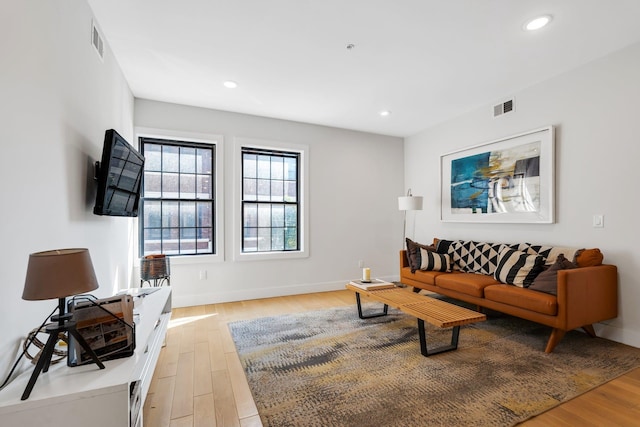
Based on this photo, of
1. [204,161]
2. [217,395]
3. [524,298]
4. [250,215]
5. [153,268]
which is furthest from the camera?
[250,215]

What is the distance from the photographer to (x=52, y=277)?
113 cm

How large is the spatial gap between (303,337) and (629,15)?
3685 mm

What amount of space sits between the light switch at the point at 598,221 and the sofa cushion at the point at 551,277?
52 centimetres

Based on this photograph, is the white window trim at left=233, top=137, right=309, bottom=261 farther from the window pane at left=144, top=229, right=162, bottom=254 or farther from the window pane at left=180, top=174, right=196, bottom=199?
the window pane at left=144, top=229, right=162, bottom=254

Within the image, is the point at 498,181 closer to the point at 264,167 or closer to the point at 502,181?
the point at 502,181

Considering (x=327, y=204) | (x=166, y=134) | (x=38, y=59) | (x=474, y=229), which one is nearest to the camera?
(x=38, y=59)

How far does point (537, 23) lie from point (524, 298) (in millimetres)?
2265

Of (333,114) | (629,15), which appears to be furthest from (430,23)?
(333,114)

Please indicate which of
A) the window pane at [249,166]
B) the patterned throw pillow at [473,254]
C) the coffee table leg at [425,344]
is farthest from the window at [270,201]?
the coffee table leg at [425,344]

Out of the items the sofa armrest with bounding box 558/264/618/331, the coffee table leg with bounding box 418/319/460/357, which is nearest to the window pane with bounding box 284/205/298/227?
the coffee table leg with bounding box 418/319/460/357

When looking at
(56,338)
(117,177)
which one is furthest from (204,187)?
(56,338)

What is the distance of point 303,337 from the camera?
114 inches

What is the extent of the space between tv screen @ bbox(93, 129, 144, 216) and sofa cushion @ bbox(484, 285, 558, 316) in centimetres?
345

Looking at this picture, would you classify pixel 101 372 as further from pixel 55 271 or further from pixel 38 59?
pixel 38 59
